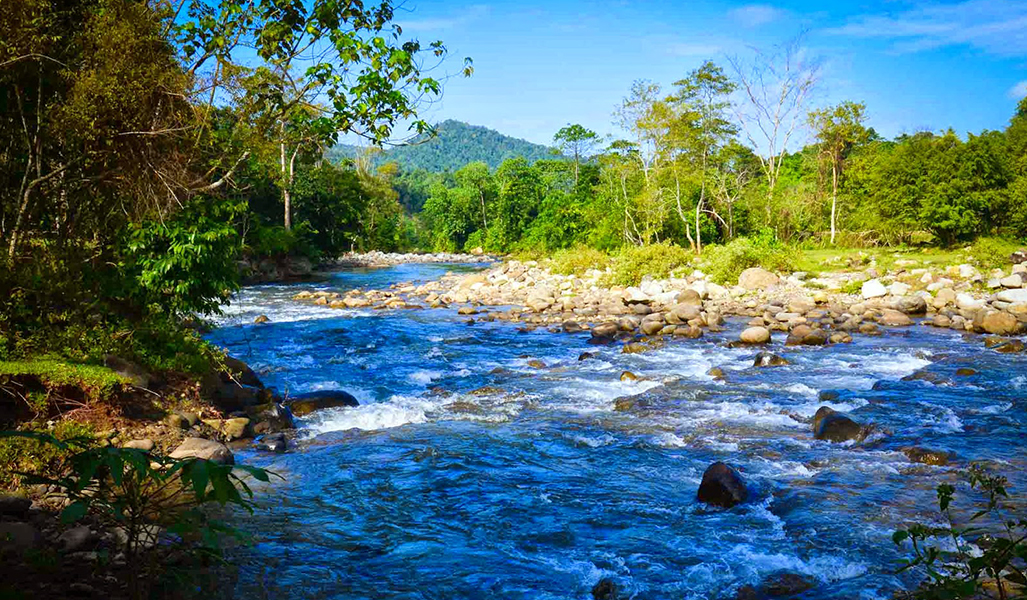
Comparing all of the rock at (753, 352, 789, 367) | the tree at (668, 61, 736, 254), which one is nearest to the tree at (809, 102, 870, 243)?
the tree at (668, 61, 736, 254)

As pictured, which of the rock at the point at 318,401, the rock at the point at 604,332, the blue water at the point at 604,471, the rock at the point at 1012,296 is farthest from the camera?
the rock at the point at 1012,296

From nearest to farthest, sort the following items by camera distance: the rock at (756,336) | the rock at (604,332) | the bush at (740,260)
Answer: the rock at (756,336), the rock at (604,332), the bush at (740,260)

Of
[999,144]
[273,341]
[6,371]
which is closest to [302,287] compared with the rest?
[273,341]

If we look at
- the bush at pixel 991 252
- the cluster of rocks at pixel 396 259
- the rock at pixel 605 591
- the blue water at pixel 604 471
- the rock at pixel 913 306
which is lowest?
the rock at pixel 605 591

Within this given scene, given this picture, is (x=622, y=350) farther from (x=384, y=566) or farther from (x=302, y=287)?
(x=302, y=287)

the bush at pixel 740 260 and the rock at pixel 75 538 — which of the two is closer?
the rock at pixel 75 538

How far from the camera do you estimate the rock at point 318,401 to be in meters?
9.48

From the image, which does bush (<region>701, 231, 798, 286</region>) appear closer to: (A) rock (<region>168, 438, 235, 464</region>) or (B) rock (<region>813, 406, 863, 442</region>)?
(B) rock (<region>813, 406, 863, 442</region>)

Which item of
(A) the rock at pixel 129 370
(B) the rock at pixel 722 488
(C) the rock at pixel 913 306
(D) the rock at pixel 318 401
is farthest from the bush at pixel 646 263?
(A) the rock at pixel 129 370

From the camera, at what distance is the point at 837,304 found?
1845 cm

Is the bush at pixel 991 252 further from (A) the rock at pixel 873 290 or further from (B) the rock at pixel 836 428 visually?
(B) the rock at pixel 836 428

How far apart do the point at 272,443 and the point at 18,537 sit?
11.3 feet

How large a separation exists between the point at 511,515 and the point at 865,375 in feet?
26.4

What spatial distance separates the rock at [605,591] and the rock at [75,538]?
363cm
